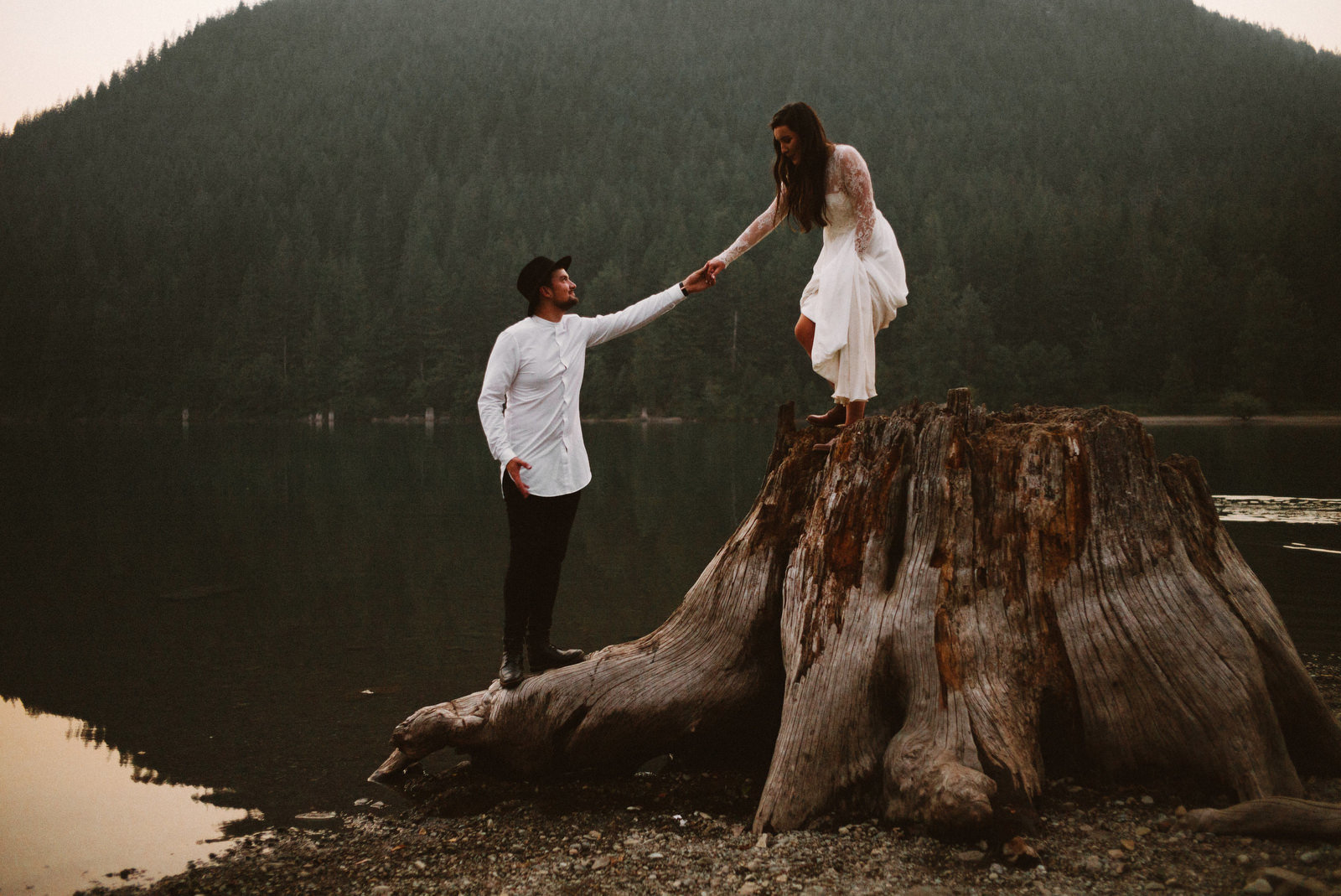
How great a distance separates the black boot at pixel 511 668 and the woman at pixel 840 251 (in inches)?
100

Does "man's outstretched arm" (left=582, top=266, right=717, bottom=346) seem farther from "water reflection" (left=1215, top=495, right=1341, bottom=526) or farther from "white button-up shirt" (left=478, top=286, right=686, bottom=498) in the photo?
"water reflection" (left=1215, top=495, right=1341, bottom=526)

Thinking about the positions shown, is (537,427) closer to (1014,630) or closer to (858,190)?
(858,190)

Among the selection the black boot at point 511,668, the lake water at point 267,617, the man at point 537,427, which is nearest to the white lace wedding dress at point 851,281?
the man at point 537,427

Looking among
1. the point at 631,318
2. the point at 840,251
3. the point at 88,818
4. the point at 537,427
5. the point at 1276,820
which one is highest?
the point at 840,251

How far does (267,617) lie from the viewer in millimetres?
12438

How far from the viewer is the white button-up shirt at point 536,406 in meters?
6.11

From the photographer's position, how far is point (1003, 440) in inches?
221

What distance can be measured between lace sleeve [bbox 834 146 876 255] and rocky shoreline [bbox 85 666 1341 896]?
141 inches

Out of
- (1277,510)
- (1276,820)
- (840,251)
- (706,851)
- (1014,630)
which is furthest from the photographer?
(1277,510)

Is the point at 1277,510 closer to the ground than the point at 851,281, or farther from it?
closer to the ground

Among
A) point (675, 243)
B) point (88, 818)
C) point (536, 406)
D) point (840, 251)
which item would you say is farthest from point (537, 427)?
point (675, 243)

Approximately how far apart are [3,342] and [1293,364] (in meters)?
129

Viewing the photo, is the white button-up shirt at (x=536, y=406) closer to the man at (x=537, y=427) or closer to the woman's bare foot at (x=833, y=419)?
the man at (x=537, y=427)

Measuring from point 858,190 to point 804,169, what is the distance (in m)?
0.39
